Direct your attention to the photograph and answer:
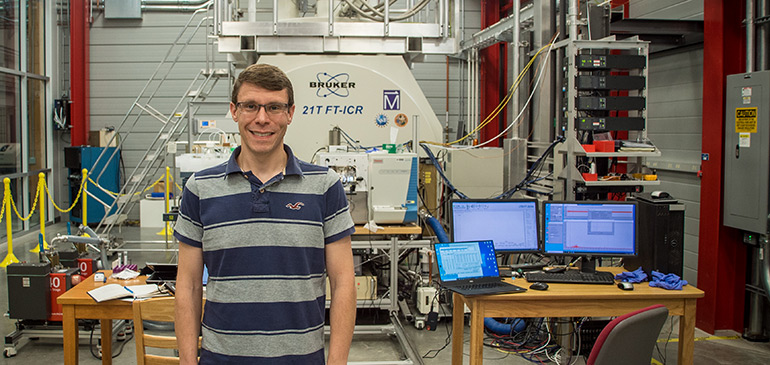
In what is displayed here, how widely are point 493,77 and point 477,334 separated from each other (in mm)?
6581

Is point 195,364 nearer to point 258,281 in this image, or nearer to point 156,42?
point 258,281

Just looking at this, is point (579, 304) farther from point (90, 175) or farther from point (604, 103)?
point (90, 175)

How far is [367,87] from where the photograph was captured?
5629 mm

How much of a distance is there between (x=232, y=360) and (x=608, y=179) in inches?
125

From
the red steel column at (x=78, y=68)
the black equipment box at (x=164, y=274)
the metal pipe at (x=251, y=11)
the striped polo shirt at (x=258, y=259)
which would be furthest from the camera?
the red steel column at (x=78, y=68)

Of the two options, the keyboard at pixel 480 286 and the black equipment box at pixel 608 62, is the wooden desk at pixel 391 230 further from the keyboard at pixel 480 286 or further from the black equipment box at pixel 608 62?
the black equipment box at pixel 608 62

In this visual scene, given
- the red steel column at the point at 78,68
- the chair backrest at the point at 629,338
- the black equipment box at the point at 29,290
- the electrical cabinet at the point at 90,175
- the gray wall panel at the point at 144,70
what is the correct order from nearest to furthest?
the chair backrest at the point at 629,338 < the black equipment box at the point at 29,290 < the electrical cabinet at the point at 90,175 < the red steel column at the point at 78,68 < the gray wall panel at the point at 144,70

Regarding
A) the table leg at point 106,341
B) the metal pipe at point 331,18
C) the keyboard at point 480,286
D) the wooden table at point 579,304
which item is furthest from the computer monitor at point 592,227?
the metal pipe at point 331,18

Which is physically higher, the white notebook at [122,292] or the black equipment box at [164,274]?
the black equipment box at [164,274]

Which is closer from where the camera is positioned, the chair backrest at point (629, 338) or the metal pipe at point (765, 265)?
the chair backrest at point (629, 338)

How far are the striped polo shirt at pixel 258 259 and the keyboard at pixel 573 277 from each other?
194 centimetres

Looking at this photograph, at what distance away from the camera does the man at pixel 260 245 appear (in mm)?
1584

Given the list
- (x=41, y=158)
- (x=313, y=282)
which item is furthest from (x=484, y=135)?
(x=313, y=282)

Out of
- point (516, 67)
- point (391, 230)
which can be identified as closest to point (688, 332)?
point (391, 230)
